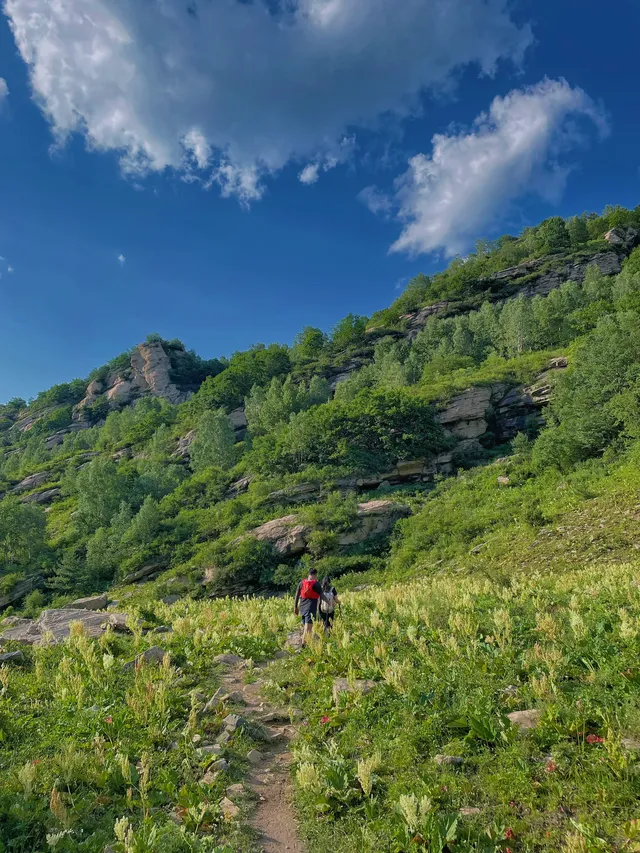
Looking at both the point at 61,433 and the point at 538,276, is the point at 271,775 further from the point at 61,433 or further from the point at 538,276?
the point at 61,433

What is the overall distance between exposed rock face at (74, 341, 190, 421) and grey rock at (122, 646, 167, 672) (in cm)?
A: 11654

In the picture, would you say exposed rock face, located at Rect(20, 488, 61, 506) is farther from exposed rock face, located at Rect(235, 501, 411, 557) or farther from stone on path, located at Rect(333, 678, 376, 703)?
stone on path, located at Rect(333, 678, 376, 703)

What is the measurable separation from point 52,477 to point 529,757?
9124 cm

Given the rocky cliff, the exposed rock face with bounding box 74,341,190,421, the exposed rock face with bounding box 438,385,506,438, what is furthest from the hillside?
the exposed rock face with bounding box 74,341,190,421

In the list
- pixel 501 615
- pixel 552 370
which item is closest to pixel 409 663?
pixel 501 615

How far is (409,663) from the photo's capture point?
7.20m

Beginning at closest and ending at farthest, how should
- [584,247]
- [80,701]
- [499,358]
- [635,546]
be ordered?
[80,701] → [635,546] → [499,358] → [584,247]

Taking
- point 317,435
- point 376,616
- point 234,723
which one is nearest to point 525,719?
point 234,723

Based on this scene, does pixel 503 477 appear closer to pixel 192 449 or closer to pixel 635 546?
pixel 635 546

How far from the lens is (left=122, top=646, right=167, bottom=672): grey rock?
26.7 feet

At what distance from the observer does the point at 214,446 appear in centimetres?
6075

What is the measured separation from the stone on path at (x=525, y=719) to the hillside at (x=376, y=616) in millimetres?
40

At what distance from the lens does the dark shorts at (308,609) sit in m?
10.4

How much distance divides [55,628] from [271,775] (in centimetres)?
959
